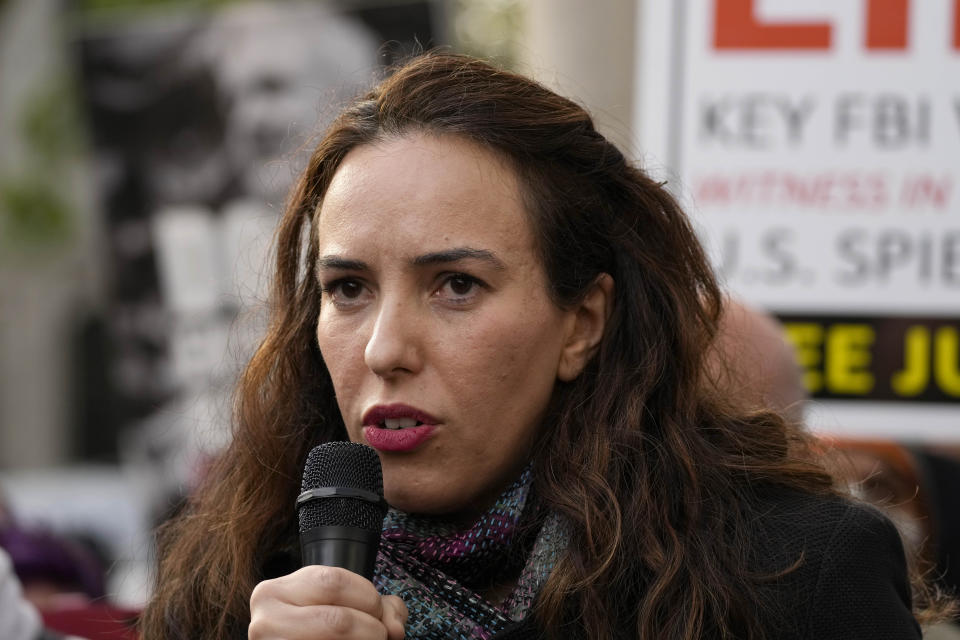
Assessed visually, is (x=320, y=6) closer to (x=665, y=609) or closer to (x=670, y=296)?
(x=670, y=296)

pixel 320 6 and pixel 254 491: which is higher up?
pixel 320 6

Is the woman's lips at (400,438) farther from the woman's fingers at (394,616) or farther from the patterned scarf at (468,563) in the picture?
the woman's fingers at (394,616)

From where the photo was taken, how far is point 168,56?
915 centimetres

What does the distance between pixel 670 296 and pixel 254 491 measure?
990mm

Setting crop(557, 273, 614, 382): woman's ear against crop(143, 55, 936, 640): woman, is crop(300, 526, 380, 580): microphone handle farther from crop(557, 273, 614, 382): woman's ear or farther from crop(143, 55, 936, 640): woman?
crop(557, 273, 614, 382): woman's ear

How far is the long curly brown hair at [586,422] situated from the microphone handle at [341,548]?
0.40 metres

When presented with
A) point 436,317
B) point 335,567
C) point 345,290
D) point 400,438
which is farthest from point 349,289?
point 335,567

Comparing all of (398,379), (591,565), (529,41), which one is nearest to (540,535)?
(591,565)

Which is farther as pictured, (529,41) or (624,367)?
(529,41)

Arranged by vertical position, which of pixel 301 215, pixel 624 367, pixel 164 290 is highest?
pixel 301 215

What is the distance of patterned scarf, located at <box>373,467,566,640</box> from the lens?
8.86ft

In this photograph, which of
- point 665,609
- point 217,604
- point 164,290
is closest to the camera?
point 665,609

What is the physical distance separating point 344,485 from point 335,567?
18 cm

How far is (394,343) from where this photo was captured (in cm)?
268
